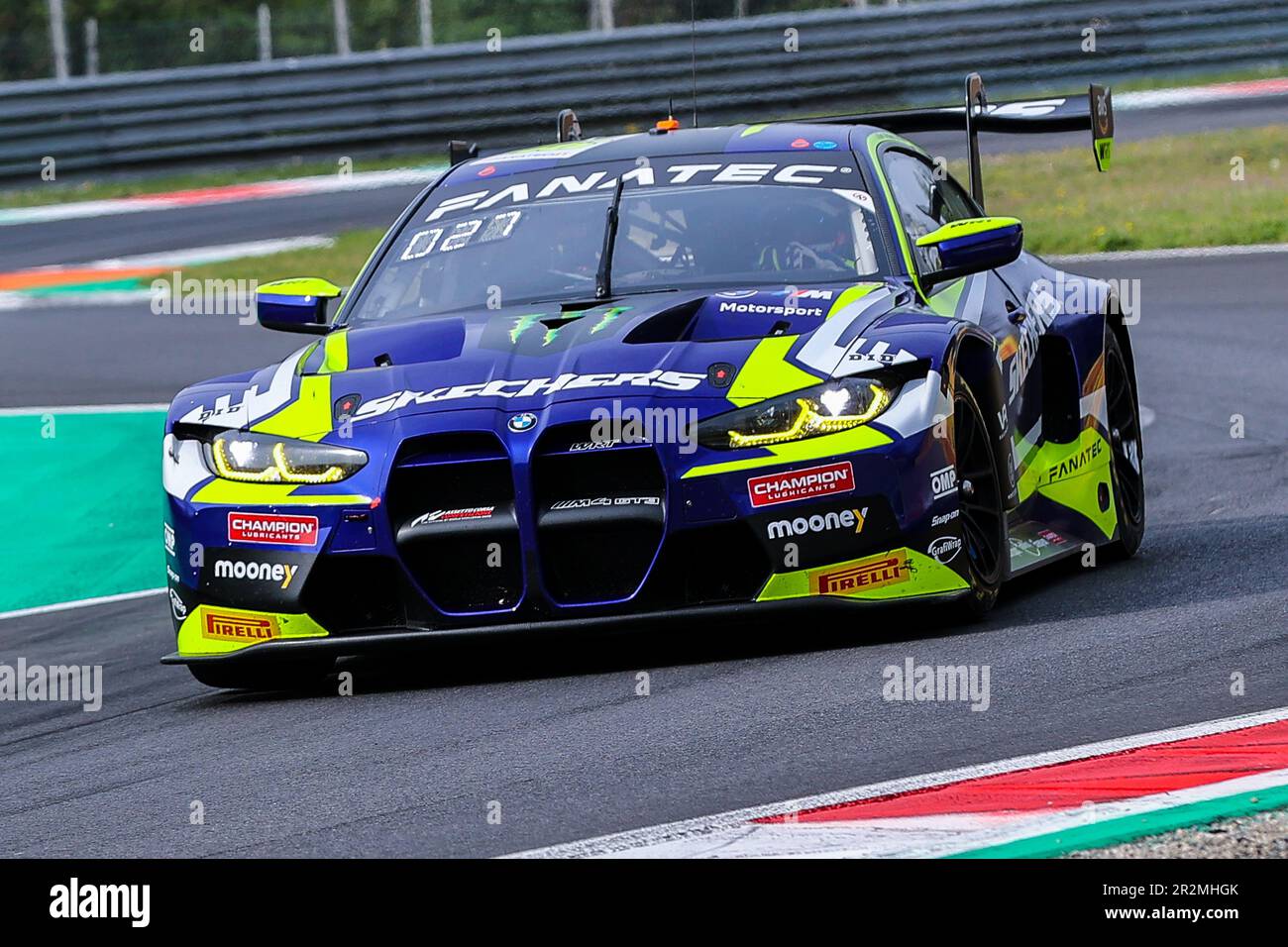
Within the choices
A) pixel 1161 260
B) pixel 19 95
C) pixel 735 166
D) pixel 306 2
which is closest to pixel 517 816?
pixel 735 166

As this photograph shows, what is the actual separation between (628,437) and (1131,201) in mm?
13463

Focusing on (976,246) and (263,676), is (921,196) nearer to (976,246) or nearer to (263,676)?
(976,246)

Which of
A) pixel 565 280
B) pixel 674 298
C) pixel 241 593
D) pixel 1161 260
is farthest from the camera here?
pixel 1161 260

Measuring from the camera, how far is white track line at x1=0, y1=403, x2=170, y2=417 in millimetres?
12586

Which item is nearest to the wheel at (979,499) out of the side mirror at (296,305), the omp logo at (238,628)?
the omp logo at (238,628)

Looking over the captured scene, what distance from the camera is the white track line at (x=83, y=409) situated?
12.6m

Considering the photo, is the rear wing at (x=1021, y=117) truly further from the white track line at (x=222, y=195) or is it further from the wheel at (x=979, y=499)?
the white track line at (x=222, y=195)

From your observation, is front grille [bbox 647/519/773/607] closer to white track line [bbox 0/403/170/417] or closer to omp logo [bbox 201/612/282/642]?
omp logo [bbox 201/612/282/642]

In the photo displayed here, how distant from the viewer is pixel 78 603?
8789 mm

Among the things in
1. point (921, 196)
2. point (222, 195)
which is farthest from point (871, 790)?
point (222, 195)

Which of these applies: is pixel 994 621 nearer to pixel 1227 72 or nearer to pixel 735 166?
pixel 735 166

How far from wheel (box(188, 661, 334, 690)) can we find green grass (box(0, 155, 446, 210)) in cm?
1685
